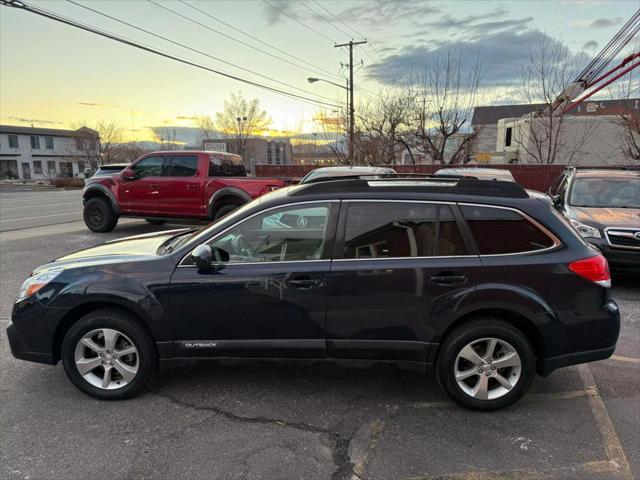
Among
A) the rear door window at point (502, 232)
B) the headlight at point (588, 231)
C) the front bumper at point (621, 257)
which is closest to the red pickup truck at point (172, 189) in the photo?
the headlight at point (588, 231)

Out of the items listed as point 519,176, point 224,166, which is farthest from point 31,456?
point 519,176

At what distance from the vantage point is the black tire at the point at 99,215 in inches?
441

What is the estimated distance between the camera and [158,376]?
376cm

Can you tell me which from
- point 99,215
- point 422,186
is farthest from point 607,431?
point 99,215

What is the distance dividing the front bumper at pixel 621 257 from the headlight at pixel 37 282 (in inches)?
247

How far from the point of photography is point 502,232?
3.19m

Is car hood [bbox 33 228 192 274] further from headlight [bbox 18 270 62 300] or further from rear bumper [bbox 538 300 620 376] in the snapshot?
rear bumper [bbox 538 300 620 376]

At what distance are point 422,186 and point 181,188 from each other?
808 centimetres

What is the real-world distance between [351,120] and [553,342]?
22102 millimetres

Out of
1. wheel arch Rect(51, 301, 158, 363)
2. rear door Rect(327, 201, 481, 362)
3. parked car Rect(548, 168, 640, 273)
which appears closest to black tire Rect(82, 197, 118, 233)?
wheel arch Rect(51, 301, 158, 363)

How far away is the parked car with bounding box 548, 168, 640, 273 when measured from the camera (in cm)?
589

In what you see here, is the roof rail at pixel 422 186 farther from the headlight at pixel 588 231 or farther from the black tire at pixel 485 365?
the headlight at pixel 588 231

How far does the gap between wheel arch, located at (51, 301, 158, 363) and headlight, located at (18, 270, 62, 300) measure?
30 cm

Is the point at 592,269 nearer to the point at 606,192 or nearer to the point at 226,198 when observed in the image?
the point at 606,192
